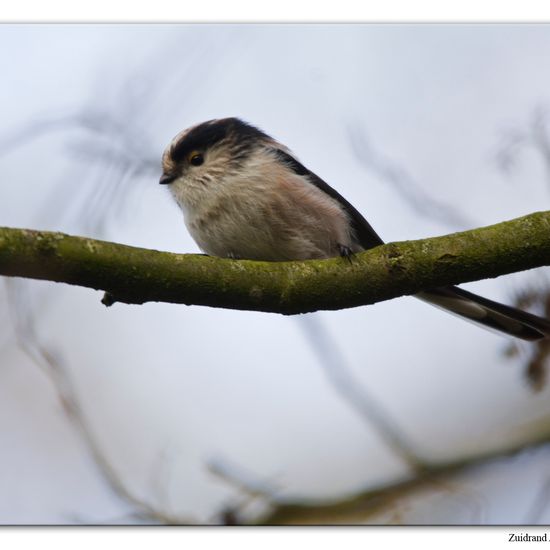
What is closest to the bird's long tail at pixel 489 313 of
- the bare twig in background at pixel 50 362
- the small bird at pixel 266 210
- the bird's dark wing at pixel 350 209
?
the small bird at pixel 266 210

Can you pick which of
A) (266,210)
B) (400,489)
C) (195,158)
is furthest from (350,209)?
(400,489)

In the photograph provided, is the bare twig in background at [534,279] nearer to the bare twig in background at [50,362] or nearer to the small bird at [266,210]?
the small bird at [266,210]

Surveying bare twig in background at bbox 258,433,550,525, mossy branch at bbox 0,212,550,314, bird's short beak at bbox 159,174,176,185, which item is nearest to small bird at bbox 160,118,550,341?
bird's short beak at bbox 159,174,176,185

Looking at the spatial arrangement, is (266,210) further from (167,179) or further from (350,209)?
(167,179)
